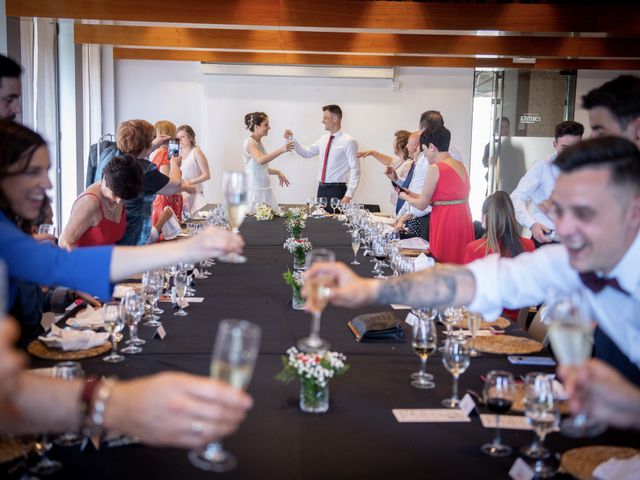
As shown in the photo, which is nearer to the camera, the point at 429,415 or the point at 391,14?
the point at 429,415

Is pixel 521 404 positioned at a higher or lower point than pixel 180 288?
lower

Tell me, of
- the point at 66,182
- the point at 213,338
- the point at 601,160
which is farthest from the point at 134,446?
the point at 66,182

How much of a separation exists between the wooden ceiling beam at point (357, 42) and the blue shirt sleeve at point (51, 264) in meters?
7.31

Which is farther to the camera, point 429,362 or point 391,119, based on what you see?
point 391,119

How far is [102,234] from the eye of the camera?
4.27 meters

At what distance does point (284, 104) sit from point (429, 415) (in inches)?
414

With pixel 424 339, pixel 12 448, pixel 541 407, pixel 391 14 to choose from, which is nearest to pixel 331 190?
pixel 391 14

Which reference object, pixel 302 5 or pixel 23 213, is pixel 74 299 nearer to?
pixel 23 213

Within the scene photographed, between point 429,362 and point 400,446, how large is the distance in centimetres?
75

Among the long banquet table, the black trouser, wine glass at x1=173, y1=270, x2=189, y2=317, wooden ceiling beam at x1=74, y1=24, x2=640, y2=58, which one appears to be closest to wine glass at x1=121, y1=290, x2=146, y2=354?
the long banquet table

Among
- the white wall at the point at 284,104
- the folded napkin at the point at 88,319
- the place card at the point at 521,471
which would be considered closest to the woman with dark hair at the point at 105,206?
the folded napkin at the point at 88,319

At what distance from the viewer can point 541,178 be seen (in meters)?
5.56

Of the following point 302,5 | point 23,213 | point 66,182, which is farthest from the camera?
point 66,182

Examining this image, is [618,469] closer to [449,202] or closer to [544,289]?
[544,289]
